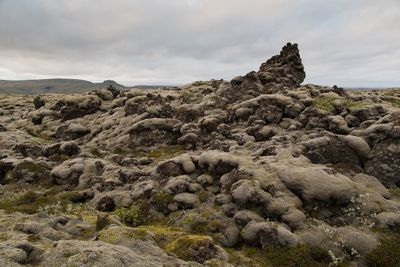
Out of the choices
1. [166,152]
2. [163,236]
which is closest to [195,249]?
[163,236]

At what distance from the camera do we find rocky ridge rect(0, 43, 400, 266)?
25172mm

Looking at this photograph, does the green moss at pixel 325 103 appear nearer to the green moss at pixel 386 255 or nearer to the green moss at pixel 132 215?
the green moss at pixel 386 255

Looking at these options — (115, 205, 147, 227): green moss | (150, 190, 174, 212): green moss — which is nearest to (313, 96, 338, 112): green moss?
(150, 190, 174, 212): green moss

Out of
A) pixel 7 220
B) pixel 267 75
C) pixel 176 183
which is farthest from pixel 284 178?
pixel 267 75

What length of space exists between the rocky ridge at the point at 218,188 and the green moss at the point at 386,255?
0.15 m

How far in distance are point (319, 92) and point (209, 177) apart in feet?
118

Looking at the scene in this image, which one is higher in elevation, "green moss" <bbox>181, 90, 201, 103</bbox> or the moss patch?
"green moss" <bbox>181, 90, 201, 103</bbox>

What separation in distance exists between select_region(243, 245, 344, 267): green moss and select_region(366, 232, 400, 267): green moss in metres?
3.18

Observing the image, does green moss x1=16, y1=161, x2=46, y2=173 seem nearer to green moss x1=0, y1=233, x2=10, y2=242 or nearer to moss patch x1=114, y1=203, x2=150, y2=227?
moss patch x1=114, y1=203, x2=150, y2=227

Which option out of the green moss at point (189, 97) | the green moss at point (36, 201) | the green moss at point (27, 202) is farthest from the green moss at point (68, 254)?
the green moss at point (189, 97)

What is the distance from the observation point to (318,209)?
109 ft

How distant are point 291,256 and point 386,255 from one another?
277 inches

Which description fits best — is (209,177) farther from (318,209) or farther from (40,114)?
(40,114)

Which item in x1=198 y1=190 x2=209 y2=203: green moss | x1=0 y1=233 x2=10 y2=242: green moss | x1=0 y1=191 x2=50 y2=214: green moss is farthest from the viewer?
x1=0 y1=191 x2=50 y2=214: green moss
